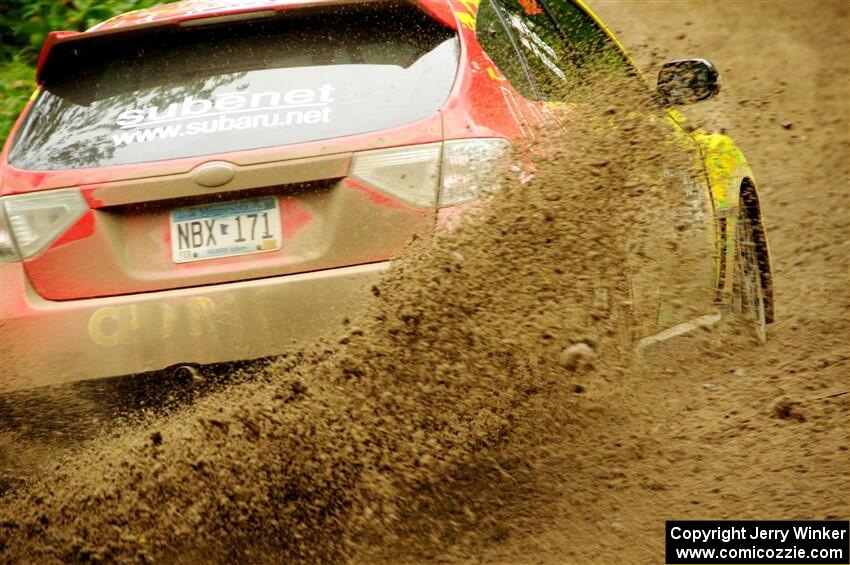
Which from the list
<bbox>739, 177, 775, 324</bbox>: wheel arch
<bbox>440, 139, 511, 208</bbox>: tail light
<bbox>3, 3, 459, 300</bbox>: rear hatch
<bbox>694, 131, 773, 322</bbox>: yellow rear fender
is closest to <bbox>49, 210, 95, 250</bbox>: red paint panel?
<bbox>3, 3, 459, 300</bbox>: rear hatch

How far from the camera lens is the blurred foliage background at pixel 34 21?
8078 mm

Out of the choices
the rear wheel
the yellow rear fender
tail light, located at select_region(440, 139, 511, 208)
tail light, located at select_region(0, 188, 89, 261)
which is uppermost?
tail light, located at select_region(440, 139, 511, 208)

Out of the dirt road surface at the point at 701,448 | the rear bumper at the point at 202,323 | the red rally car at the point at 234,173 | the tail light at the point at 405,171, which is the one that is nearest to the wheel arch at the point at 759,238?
the dirt road surface at the point at 701,448

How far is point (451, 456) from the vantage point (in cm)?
354

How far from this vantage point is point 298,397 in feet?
11.4

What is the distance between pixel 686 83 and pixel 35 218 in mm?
2615

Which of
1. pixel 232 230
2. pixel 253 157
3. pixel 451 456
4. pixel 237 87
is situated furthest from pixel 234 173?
pixel 451 456

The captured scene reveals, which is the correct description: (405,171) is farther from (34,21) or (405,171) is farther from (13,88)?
(34,21)

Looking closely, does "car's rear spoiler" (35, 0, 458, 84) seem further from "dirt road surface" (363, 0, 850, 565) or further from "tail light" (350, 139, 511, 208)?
"dirt road surface" (363, 0, 850, 565)

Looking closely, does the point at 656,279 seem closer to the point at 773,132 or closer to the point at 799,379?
the point at 799,379

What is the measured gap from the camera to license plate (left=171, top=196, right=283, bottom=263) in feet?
11.5

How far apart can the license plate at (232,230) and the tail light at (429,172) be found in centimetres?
31

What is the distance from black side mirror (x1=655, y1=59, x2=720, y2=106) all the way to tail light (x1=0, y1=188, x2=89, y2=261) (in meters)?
2.38

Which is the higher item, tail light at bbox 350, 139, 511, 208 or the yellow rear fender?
tail light at bbox 350, 139, 511, 208
